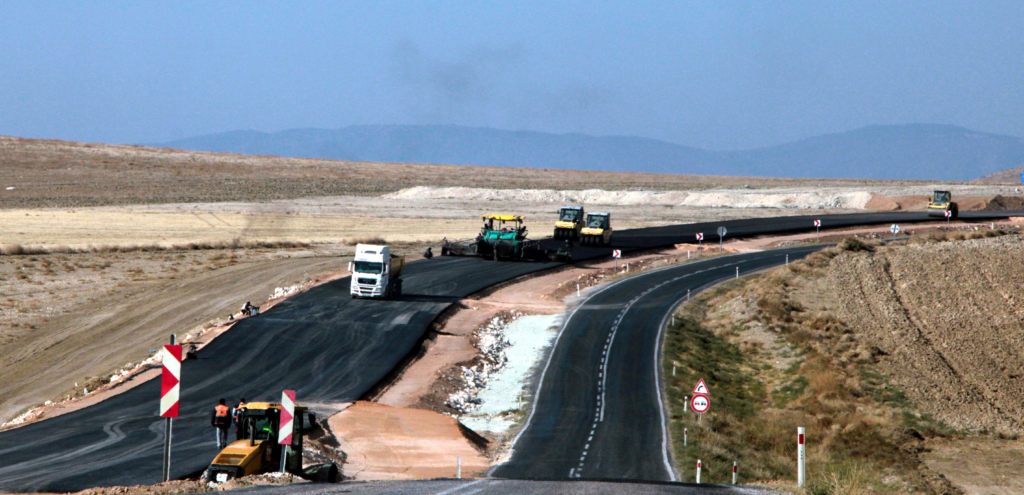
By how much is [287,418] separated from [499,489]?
4.02m

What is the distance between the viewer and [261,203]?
107 metres

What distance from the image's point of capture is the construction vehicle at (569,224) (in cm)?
6769

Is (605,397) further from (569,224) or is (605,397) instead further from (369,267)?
(569,224)

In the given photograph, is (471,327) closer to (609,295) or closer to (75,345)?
(609,295)

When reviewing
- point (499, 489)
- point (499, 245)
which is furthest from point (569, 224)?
point (499, 489)

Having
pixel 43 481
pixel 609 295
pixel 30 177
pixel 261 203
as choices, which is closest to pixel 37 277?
pixel 609 295

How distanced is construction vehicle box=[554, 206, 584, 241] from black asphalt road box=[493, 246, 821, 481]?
1201 centimetres

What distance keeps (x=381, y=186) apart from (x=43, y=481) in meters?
124

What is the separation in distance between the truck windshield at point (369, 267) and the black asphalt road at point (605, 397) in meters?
9.62

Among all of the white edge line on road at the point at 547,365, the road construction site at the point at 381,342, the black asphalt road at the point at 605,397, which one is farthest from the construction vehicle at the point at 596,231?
the black asphalt road at the point at 605,397

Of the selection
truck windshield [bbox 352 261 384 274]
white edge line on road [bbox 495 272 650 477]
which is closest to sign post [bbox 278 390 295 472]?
white edge line on road [bbox 495 272 650 477]

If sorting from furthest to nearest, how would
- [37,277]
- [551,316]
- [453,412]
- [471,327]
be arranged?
[37,277]
[551,316]
[471,327]
[453,412]

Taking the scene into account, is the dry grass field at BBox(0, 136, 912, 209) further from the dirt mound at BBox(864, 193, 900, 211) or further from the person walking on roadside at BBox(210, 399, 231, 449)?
the person walking on roadside at BBox(210, 399, 231, 449)

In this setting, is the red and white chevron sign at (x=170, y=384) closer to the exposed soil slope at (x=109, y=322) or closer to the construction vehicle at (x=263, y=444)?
the construction vehicle at (x=263, y=444)
